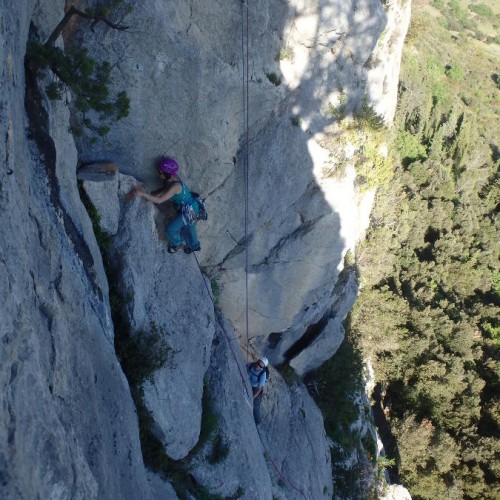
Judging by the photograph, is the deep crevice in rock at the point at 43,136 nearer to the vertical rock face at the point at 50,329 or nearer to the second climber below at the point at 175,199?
the vertical rock face at the point at 50,329

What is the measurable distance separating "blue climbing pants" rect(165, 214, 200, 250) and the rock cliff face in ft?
0.74

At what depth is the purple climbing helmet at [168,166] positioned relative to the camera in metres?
7.23

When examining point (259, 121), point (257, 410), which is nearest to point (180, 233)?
point (259, 121)

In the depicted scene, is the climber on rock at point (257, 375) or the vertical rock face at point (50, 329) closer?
the vertical rock face at point (50, 329)

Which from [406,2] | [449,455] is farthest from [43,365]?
[449,455]

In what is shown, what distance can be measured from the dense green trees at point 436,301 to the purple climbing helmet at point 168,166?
15672 mm

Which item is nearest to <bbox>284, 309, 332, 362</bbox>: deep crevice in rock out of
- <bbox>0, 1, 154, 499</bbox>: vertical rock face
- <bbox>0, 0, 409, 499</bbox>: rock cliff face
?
<bbox>0, 0, 409, 499</bbox>: rock cliff face

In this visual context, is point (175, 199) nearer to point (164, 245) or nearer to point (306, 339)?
point (164, 245)

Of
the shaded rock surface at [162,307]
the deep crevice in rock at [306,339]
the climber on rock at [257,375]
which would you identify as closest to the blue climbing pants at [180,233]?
the shaded rock surface at [162,307]

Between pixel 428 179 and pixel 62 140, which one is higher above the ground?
pixel 428 179

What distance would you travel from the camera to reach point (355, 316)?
21391 millimetres

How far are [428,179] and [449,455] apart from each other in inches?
750

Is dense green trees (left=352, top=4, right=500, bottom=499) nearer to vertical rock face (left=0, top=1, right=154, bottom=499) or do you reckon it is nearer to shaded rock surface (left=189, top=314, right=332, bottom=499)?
shaded rock surface (left=189, top=314, right=332, bottom=499)

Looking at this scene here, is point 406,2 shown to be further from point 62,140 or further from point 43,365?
point 43,365
